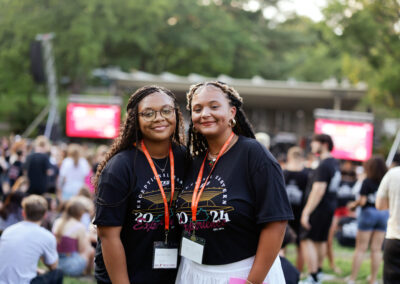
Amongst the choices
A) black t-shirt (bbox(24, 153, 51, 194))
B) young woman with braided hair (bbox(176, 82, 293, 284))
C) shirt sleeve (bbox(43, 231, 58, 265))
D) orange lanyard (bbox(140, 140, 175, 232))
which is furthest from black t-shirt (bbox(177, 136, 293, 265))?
black t-shirt (bbox(24, 153, 51, 194))

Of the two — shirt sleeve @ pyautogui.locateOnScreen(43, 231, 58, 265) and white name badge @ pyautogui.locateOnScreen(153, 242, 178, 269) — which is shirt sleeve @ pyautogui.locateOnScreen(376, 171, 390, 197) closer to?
white name badge @ pyautogui.locateOnScreen(153, 242, 178, 269)

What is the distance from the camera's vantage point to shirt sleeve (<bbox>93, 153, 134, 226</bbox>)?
85.5 inches

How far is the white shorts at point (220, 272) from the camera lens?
2.13 metres

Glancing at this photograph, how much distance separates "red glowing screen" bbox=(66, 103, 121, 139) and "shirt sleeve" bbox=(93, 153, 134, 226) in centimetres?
1132

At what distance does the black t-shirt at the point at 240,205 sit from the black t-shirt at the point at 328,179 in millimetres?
3209

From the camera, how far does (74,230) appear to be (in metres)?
5.12

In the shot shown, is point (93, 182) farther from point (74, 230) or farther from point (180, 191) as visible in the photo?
point (74, 230)

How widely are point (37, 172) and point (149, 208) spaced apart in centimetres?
592

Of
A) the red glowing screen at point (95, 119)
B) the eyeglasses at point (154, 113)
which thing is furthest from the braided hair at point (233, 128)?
the red glowing screen at point (95, 119)

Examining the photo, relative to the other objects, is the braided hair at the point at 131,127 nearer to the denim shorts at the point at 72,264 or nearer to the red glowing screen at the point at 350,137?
the denim shorts at the point at 72,264

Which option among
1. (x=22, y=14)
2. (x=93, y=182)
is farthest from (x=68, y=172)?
(x=22, y=14)

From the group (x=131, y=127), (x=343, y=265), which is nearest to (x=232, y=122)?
(x=131, y=127)

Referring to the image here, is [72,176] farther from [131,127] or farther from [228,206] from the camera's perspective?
[228,206]

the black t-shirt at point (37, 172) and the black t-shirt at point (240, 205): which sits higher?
the black t-shirt at point (240, 205)
